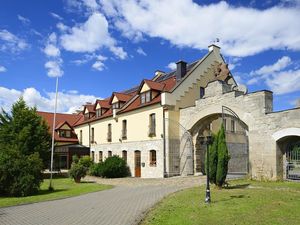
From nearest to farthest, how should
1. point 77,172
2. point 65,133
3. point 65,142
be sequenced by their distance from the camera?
point 77,172, point 65,142, point 65,133

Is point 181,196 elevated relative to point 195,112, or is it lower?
lower

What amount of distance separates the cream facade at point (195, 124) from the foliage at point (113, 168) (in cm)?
81

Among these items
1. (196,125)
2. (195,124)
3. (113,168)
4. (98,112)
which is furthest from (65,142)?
(195,124)

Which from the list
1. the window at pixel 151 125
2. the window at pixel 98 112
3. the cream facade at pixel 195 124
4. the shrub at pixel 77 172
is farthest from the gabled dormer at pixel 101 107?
the shrub at pixel 77 172

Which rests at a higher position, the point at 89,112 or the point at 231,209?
the point at 89,112

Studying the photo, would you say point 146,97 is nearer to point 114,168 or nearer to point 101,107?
point 114,168

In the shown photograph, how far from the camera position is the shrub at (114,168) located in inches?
1110

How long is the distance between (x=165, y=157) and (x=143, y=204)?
12254 mm

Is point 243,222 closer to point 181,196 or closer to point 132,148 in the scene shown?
point 181,196

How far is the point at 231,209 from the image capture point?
34.1 ft

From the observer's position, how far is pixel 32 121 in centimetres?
3048

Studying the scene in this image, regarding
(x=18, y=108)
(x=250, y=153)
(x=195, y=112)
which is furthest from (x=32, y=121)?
(x=250, y=153)

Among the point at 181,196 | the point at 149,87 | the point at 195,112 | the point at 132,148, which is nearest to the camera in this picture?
the point at 181,196

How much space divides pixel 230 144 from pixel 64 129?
24323 millimetres
